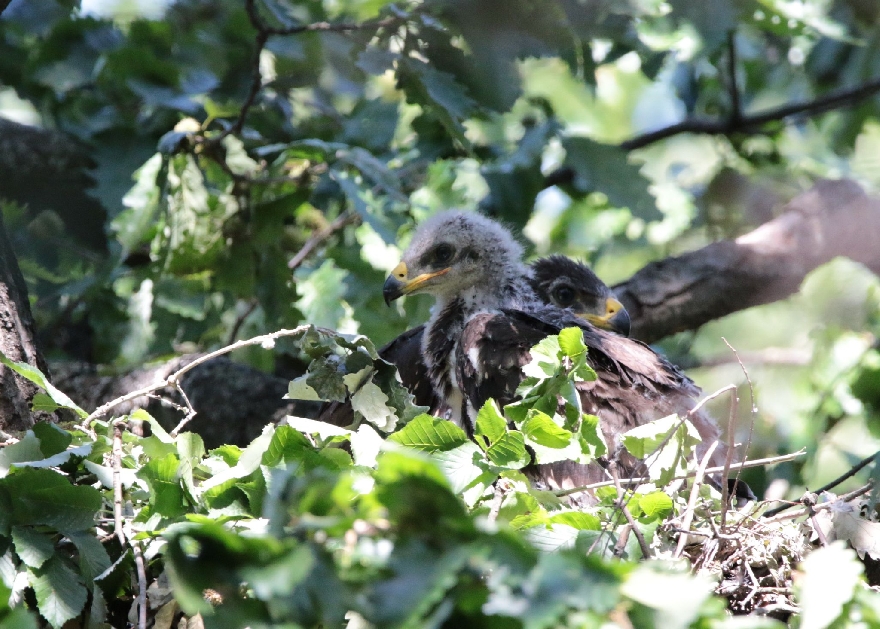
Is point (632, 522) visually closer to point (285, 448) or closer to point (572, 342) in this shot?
point (572, 342)

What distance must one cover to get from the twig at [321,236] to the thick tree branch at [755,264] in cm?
152

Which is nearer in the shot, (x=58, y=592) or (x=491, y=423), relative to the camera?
(x=58, y=592)

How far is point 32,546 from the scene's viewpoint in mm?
2334

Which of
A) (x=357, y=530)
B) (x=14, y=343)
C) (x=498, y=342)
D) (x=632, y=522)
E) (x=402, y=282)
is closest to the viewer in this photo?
(x=357, y=530)

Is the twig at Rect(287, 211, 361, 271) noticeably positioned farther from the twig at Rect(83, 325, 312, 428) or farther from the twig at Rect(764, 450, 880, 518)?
the twig at Rect(764, 450, 880, 518)

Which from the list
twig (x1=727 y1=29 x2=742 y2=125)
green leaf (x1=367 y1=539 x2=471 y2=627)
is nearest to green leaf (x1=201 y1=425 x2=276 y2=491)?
green leaf (x1=367 y1=539 x2=471 y2=627)

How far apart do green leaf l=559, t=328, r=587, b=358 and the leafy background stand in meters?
1.29

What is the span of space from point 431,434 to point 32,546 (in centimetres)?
101

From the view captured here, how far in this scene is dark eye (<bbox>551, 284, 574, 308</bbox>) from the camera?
511 cm

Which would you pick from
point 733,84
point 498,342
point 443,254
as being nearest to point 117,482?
point 498,342

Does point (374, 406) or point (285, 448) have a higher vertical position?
point (285, 448)

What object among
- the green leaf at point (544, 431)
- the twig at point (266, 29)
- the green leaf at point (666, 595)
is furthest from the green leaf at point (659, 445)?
the twig at point (266, 29)

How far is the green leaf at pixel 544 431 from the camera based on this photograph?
2.46 metres

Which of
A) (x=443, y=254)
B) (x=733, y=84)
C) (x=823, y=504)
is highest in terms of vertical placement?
(x=823, y=504)
